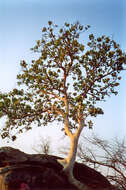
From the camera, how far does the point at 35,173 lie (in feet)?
36.8

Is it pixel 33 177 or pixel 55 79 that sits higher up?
pixel 55 79

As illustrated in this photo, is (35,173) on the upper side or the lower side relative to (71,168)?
lower

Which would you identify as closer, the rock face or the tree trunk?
the rock face

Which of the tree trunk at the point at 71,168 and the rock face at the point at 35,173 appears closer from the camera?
the rock face at the point at 35,173

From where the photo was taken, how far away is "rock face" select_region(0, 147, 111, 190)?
411 inches

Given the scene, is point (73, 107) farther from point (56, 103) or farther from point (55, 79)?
point (55, 79)

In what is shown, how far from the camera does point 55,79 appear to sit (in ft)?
49.2

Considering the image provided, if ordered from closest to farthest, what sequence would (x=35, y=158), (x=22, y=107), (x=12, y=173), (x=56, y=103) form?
(x=12, y=173), (x=35, y=158), (x=22, y=107), (x=56, y=103)

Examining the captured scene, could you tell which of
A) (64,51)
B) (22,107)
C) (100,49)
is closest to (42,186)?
(22,107)

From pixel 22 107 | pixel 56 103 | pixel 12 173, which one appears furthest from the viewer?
pixel 56 103

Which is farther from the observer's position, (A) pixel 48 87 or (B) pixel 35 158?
(A) pixel 48 87

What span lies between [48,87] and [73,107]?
2.54 metres

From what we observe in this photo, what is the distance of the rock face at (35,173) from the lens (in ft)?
34.3

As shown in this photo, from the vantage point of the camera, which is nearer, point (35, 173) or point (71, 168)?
point (35, 173)
